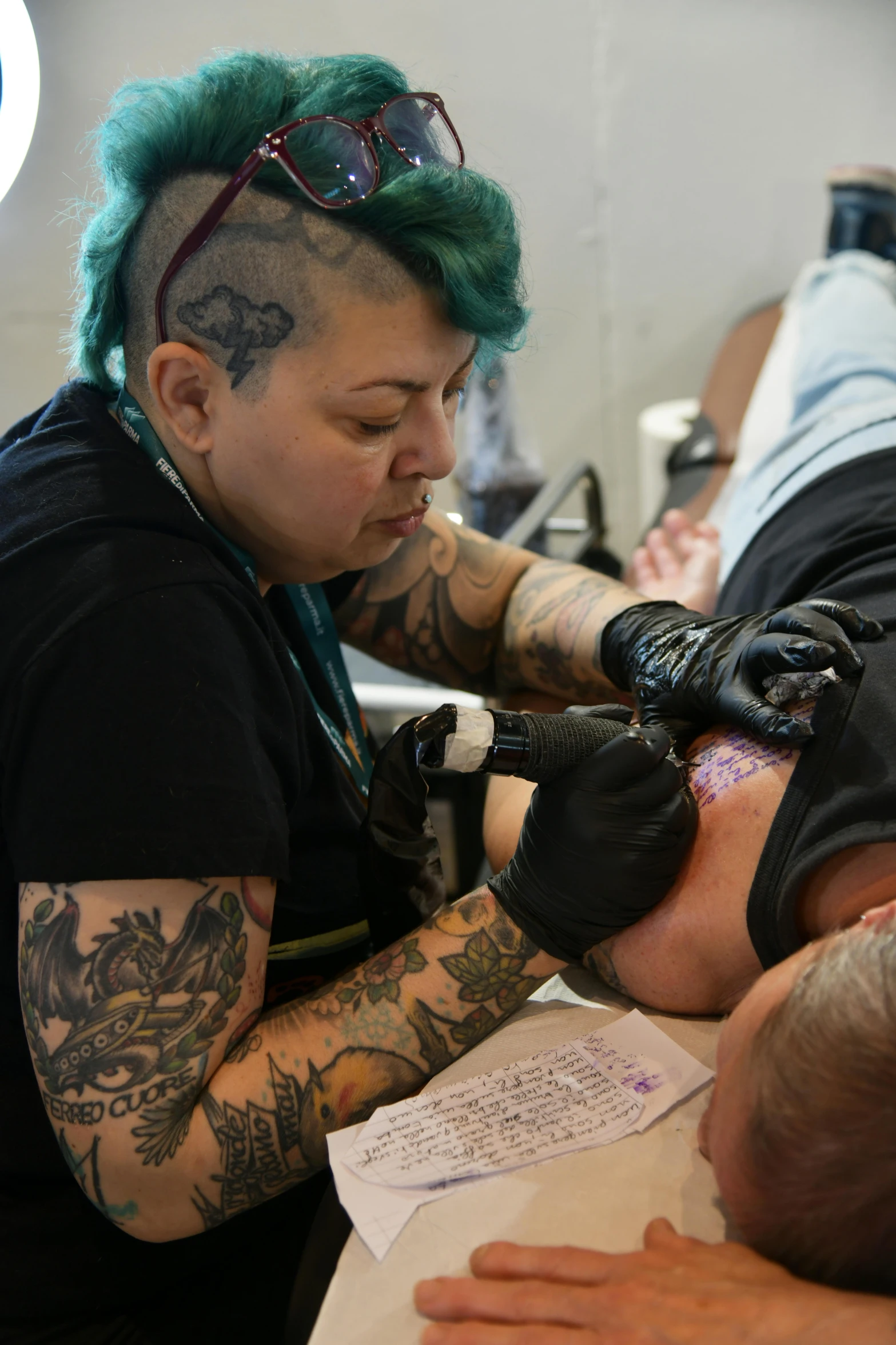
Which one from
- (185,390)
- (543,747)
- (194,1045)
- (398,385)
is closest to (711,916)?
(543,747)

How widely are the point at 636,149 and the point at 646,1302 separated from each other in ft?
12.3

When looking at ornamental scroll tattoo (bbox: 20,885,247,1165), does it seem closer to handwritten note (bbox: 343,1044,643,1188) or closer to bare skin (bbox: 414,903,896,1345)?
handwritten note (bbox: 343,1044,643,1188)

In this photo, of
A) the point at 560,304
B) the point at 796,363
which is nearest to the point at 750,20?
the point at 560,304

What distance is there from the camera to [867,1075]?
2.31 feet

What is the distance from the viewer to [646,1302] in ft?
2.36

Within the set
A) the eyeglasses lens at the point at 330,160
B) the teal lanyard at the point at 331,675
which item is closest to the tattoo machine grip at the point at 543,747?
the teal lanyard at the point at 331,675

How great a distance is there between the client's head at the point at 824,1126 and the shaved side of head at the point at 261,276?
733 millimetres

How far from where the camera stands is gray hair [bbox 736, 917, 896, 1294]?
700 mm

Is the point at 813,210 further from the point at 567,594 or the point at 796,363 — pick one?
the point at 567,594

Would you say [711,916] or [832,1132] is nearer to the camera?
[832,1132]

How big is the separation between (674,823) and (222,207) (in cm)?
75

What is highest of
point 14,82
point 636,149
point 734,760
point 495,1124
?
point 636,149

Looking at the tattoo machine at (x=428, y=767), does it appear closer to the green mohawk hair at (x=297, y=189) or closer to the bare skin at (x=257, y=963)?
the bare skin at (x=257, y=963)

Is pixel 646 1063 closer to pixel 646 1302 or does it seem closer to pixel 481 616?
pixel 646 1302
